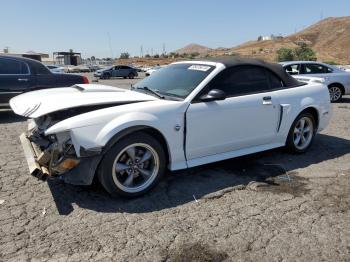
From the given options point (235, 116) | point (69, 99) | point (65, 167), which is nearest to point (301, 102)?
point (235, 116)

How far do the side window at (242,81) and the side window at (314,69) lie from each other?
7.70m

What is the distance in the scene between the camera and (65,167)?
3.88 meters

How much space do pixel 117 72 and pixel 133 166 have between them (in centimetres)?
3364

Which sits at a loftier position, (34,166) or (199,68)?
(199,68)

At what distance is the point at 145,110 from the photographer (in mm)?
4328

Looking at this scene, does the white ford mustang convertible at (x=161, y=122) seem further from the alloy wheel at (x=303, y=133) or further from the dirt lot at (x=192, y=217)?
the dirt lot at (x=192, y=217)

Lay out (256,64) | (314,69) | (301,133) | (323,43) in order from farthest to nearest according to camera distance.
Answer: (323,43)
(314,69)
(301,133)
(256,64)

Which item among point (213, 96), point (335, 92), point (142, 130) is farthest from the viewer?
point (335, 92)

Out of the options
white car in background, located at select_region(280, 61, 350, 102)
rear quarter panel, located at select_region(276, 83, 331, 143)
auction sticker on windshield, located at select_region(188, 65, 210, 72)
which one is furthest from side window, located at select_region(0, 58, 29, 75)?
white car in background, located at select_region(280, 61, 350, 102)

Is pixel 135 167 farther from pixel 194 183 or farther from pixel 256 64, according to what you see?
pixel 256 64

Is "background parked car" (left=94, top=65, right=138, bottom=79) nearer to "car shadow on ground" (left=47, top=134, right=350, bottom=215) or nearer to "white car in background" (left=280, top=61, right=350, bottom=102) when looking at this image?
"white car in background" (left=280, top=61, right=350, bottom=102)

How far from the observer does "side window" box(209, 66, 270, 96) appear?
5086 mm

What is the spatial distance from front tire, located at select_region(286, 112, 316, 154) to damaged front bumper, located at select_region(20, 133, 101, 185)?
333cm

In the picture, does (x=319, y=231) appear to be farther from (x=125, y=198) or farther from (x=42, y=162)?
(x=42, y=162)
